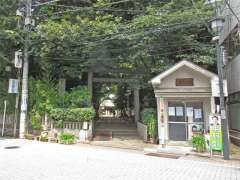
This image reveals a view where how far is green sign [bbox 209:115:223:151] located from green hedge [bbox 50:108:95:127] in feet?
21.7

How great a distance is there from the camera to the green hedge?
525 inches

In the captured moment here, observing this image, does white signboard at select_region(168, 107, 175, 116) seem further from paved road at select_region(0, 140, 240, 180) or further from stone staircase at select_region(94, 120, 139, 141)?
stone staircase at select_region(94, 120, 139, 141)

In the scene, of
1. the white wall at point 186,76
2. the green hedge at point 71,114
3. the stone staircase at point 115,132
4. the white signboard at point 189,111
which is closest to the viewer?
the white wall at point 186,76

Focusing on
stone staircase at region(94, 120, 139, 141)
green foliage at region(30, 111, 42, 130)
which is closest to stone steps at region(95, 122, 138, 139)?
stone staircase at region(94, 120, 139, 141)

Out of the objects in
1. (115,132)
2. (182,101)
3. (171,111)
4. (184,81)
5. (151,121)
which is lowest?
(115,132)

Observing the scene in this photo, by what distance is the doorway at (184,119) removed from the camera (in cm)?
1153

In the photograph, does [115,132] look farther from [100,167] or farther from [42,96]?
[100,167]

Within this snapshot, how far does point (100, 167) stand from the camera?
755 centimetres

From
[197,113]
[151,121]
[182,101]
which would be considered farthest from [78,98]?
[197,113]

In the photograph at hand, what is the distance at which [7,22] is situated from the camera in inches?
572

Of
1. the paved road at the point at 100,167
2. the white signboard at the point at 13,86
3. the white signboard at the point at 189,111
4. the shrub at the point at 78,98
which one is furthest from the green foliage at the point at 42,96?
the white signboard at the point at 189,111

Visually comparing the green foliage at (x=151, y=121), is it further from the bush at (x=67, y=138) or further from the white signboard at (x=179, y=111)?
the bush at (x=67, y=138)

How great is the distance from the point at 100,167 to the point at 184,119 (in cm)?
580

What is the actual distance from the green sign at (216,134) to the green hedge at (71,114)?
6.60m
